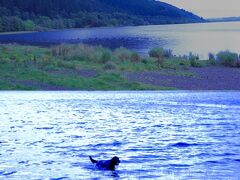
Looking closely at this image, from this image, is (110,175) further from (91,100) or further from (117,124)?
(91,100)

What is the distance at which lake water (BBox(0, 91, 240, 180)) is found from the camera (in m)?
15.3

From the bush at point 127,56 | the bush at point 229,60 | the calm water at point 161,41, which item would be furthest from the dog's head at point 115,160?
the calm water at point 161,41

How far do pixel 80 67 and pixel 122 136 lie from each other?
79.1ft

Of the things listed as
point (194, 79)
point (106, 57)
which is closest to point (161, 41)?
point (106, 57)

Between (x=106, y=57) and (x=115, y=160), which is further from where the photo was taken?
(x=106, y=57)

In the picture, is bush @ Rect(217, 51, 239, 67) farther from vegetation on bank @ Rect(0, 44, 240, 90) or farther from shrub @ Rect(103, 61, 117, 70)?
shrub @ Rect(103, 61, 117, 70)

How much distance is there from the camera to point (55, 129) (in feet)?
71.3

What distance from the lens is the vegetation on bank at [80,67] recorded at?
38500mm

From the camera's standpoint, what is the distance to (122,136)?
66.5ft

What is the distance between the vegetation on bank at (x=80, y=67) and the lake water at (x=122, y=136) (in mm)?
5508

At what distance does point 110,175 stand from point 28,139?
540 centimetres

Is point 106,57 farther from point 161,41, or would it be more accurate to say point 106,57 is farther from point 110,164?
point 161,41

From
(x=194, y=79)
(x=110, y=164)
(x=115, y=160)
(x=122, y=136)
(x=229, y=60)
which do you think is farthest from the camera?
(x=229, y=60)

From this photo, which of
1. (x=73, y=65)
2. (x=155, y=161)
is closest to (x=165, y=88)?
(x=73, y=65)
